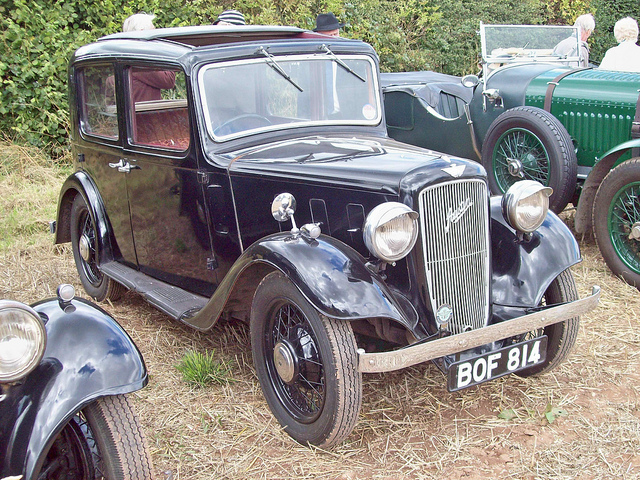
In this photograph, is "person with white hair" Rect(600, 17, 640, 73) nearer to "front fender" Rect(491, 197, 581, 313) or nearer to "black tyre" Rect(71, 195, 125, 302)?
"front fender" Rect(491, 197, 581, 313)

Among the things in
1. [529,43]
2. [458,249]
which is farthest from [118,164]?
[529,43]

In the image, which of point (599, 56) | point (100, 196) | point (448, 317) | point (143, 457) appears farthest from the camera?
point (599, 56)

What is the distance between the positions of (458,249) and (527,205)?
16.4 inches

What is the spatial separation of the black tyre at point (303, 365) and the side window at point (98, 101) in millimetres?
1697

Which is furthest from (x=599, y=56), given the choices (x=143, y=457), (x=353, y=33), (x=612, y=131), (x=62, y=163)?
(x=143, y=457)

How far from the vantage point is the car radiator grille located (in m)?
2.49

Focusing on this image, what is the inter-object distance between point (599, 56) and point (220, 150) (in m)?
11.4

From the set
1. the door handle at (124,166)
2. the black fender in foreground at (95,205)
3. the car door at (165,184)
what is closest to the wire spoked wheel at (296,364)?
the car door at (165,184)

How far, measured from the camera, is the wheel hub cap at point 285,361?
2512 mm

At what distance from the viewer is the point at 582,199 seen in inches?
173

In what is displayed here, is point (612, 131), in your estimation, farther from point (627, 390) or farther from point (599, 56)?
point (599, 56)

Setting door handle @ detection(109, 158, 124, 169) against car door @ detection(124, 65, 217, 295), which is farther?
door handle @ detection(109, 158, 124, 169)

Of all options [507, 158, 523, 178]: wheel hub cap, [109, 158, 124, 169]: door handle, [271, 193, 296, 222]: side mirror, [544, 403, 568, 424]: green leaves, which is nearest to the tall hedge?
[109, 158, 124, 169]: door handle

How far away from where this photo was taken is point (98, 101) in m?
3.86
